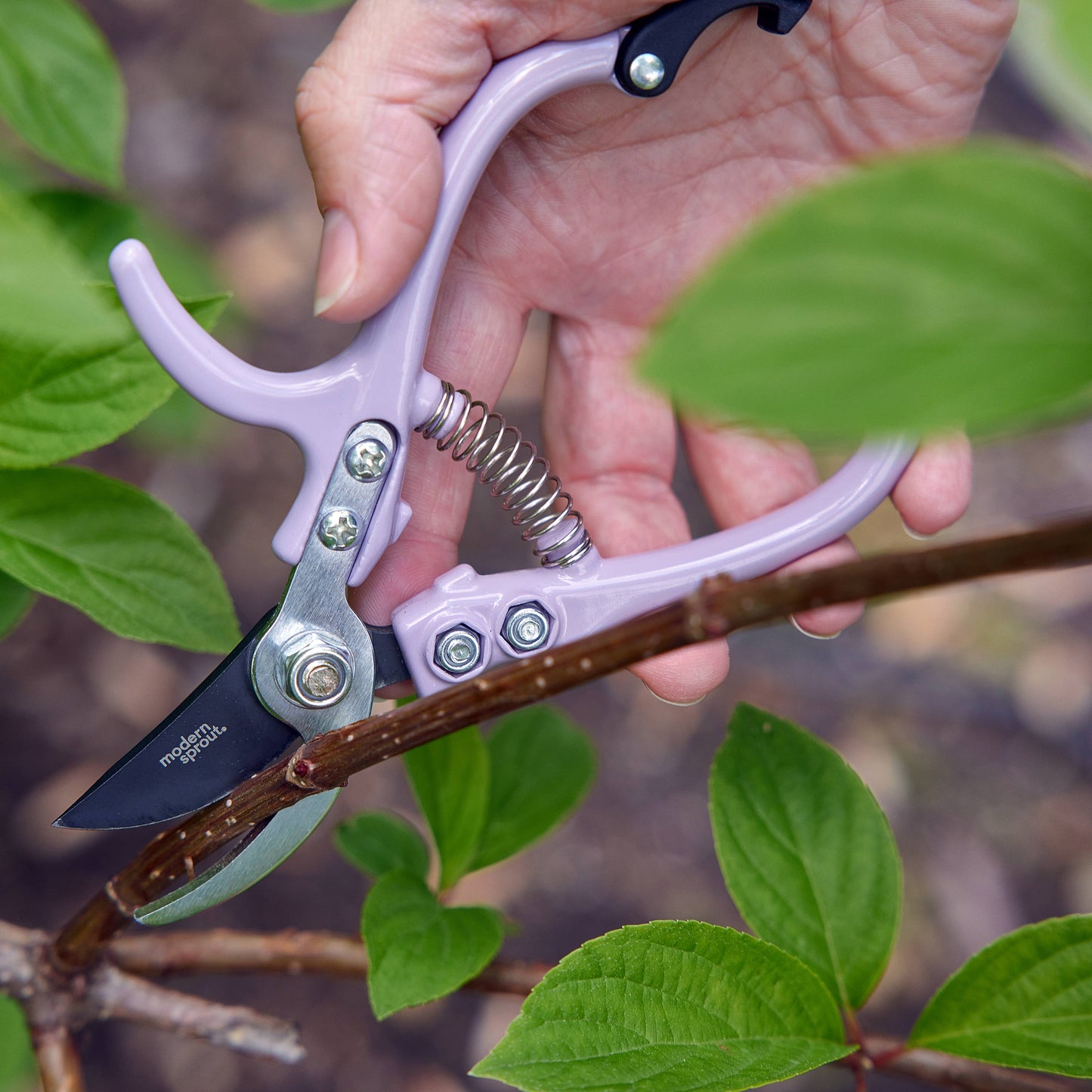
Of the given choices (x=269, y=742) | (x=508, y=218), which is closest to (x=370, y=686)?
(x=269, y=742)

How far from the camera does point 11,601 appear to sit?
2.73 ft

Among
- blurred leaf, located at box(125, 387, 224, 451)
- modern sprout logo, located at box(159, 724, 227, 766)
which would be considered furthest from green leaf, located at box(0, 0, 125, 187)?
modern sprout logo, located at box(159, 724, 227, 766)

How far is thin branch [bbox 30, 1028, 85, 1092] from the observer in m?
0.81

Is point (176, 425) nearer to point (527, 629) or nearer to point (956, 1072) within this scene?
point (527, 629)

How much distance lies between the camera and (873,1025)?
5.23 feet

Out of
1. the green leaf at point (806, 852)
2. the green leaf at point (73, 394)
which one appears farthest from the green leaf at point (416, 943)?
the green leaf at point (73, 394)

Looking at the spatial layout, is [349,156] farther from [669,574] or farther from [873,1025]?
[873,1025]

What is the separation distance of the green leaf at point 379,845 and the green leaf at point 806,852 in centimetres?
33

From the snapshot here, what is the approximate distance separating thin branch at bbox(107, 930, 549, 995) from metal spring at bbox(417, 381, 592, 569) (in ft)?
1.18

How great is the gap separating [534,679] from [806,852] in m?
0.33

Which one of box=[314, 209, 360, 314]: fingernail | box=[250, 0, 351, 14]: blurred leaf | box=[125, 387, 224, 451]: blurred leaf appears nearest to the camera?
box=[314, 209, 360, 314]: fingernail

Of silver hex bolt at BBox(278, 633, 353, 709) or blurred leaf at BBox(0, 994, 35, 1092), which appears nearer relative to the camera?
silver hex bolt at BBox(278, 633, 353, 709)

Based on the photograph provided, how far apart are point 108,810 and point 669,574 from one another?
1.61ft

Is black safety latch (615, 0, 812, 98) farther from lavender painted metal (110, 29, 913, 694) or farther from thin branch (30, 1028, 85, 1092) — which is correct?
thin branch (30, 1028, 85, 1092)
